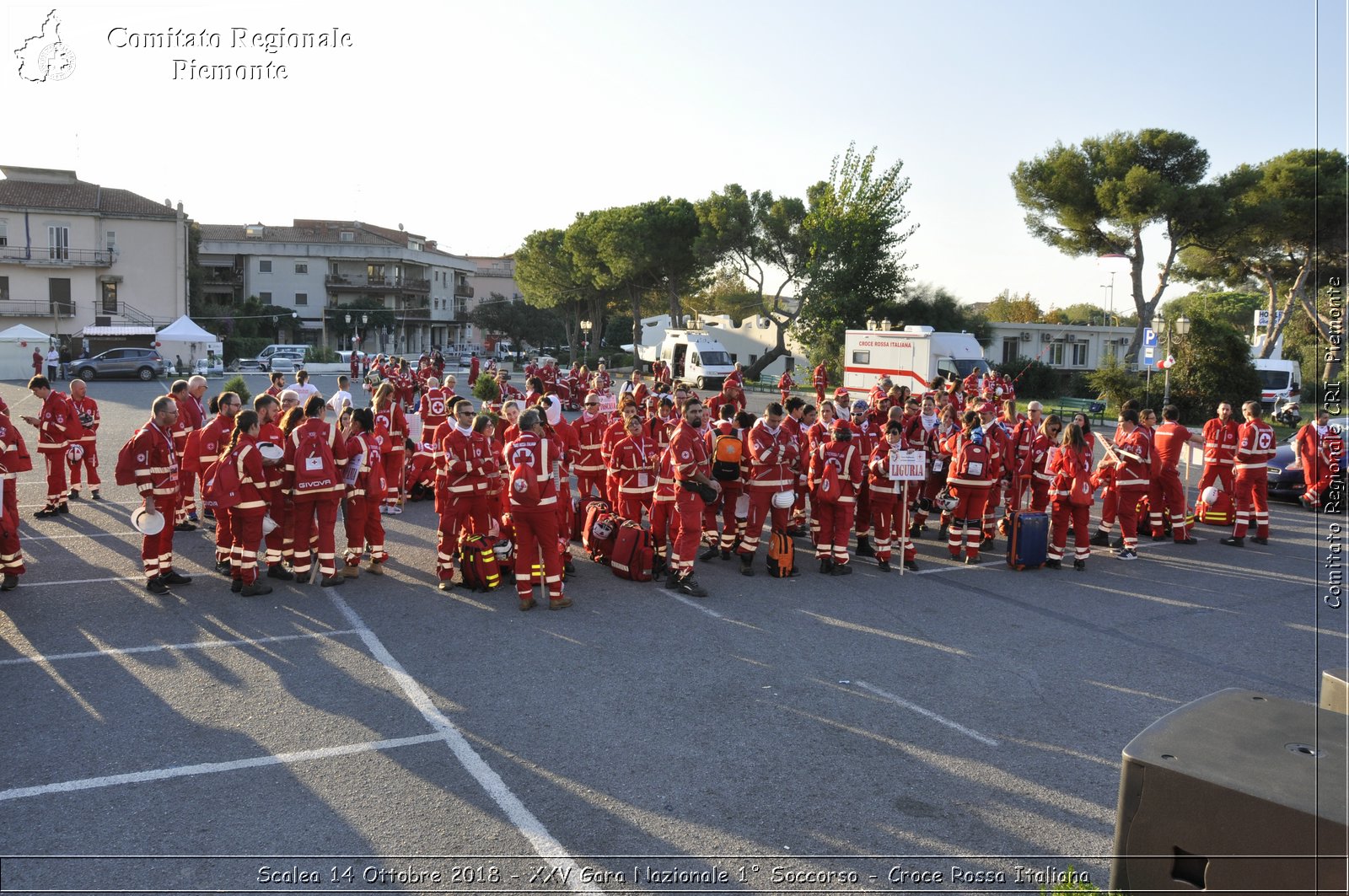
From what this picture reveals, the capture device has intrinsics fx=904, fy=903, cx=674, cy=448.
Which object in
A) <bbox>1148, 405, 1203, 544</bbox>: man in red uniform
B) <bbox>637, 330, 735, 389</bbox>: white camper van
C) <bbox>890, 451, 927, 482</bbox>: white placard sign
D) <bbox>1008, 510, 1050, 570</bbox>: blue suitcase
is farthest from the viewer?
<bbox>637, 330, 735, 389</bbox>: white camper van

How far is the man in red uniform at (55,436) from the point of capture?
12852 mm

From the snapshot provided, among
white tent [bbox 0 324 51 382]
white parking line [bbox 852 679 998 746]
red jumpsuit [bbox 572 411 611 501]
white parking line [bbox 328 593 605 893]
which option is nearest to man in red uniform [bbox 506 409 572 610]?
white parking line [bbox 328 593 605 893]

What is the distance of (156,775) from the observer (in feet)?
17.7

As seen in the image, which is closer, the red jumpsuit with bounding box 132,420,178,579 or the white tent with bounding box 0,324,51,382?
the red jumpsuit with bounding box 132,420,178,579

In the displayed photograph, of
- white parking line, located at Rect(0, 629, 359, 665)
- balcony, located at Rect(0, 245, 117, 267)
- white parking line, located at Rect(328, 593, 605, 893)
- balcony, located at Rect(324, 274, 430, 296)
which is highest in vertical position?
balcony, located at Rect(324, 274, 430, 296)

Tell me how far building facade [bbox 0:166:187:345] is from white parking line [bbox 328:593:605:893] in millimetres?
58376

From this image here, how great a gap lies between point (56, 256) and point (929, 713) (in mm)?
66556

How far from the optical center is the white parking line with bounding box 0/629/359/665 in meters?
7.30

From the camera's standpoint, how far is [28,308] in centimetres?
5644

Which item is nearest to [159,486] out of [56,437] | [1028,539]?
[56,437]

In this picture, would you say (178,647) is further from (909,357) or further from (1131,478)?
(909,357)

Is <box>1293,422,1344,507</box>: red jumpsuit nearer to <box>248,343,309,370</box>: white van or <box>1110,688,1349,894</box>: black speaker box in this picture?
<box>1110,688,1349,894</box>: black speaker box

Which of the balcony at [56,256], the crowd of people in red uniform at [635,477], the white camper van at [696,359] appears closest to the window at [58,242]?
the balcony at [56,256]

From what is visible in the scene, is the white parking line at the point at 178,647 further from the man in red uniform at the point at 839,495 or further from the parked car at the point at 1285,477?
the parked car at the point at 1285,477
